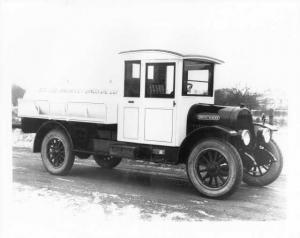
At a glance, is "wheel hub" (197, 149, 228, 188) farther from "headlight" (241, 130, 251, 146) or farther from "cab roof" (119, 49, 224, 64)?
"cab roof" (119, 49, 224, 64)

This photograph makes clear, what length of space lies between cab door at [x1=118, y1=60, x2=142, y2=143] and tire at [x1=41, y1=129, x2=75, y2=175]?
1.08 metres

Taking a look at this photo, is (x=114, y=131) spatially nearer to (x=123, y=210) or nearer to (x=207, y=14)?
(x=123, y=210)

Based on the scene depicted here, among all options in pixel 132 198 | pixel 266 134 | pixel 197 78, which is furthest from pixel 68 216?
pixel 266 134

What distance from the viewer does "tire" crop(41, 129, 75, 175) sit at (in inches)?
293

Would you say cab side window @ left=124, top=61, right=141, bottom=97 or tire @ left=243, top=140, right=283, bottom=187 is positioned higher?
cab side window @ left=124, top=61, right=141, bottom=97

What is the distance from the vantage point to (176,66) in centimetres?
641

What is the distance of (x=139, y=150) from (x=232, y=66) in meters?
1.97

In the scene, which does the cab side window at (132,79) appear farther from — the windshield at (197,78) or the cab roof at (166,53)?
the windshield at (197,78)

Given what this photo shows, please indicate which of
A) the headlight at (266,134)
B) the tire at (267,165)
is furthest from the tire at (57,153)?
the headlight at (266,134)

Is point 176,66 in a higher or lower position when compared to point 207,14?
lower

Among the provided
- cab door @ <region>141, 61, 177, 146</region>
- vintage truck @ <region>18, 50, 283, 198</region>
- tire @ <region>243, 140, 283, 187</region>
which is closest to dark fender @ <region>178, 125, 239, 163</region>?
vintage truck @ <region>18, 50, 283, 198</region>

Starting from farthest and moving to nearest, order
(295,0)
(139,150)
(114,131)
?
(114,131) < (139,150) < (295,0)

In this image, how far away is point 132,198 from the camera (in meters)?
6.14

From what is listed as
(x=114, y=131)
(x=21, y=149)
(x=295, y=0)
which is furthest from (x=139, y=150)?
(x=21, y=149)
